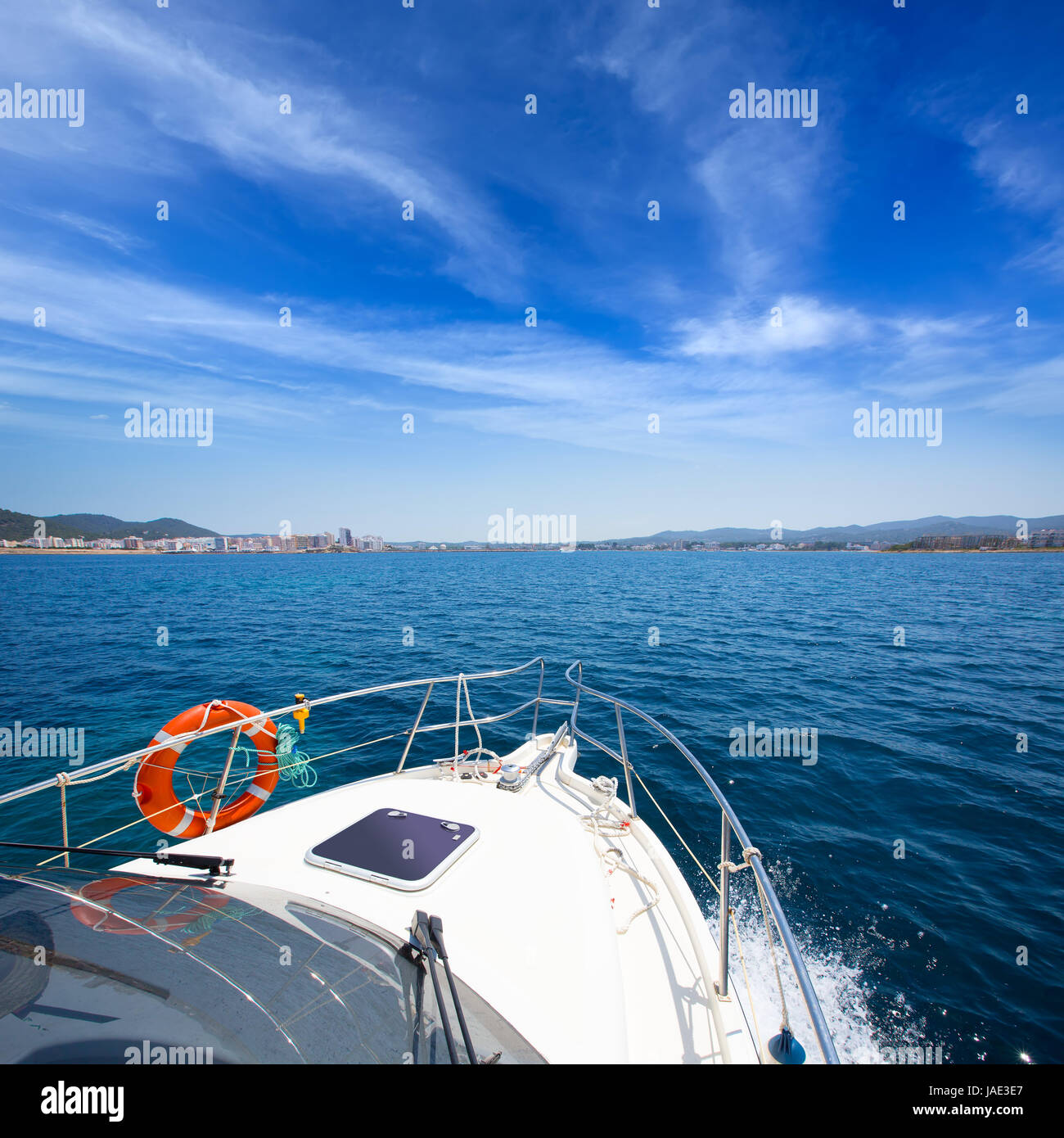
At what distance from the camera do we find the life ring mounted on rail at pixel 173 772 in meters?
4.71

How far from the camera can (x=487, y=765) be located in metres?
5.95

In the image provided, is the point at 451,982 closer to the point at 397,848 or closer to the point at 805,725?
the point at 397,848

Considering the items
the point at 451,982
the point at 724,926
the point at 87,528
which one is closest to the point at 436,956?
the point at 451,982

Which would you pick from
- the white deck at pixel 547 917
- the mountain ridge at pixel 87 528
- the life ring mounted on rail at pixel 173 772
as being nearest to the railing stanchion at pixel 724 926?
the white deck at pixel 547 917

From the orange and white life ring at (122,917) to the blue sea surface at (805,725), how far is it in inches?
229

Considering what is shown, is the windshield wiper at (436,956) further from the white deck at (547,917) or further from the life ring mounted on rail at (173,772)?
the life ring mounted on rail at (173,772)

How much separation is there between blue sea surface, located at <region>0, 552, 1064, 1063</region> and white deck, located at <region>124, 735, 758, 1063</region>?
2.84 metres

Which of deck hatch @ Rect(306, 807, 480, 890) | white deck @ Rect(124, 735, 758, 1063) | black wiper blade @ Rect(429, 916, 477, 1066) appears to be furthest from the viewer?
deck hatch @ Rect(306, 807, 480, 890)

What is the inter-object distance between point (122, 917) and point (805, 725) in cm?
1333

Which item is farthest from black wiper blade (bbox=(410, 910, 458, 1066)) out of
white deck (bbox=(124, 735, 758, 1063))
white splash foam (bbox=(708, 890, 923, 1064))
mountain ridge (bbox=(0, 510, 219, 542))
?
mountain ridge (bbox=(0, 510, 219, 542))

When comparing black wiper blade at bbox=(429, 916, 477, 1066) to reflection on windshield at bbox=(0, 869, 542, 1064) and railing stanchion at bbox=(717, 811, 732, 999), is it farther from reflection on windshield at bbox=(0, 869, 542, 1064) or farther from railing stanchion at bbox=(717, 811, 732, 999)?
railing stanchion at bbox=(717, 811, 732, 999)

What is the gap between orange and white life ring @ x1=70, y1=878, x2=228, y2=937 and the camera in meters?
2.19
